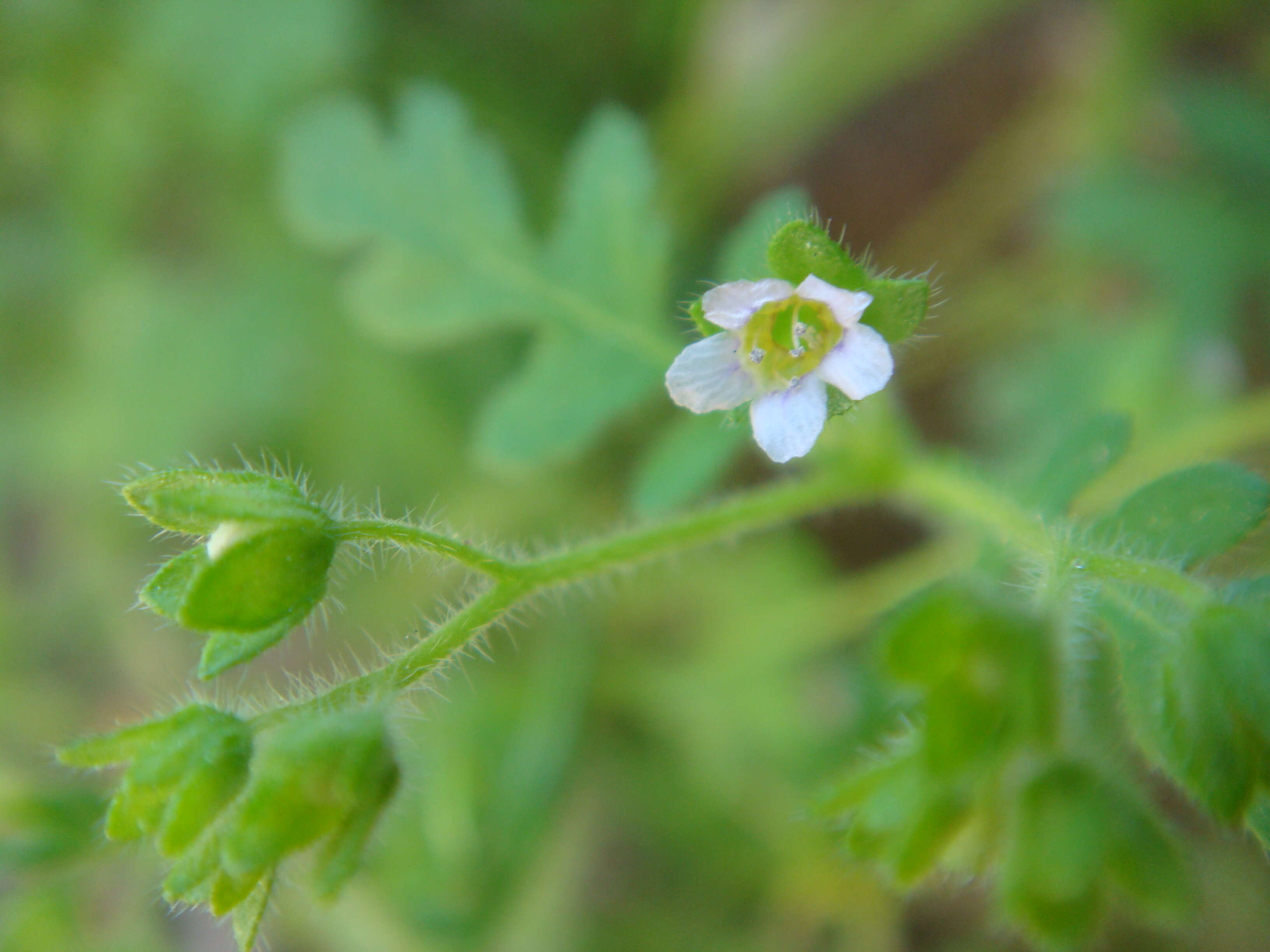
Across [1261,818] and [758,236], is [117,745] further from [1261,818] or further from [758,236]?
[1261,818]

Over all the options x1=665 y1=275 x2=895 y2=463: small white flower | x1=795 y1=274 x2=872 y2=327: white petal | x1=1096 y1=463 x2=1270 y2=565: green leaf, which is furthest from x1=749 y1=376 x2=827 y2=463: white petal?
x1=1096 y1=463 x2=1270 y2=565: green leaf

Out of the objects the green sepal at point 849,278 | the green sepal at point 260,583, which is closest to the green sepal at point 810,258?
the green sepal at point 849,278

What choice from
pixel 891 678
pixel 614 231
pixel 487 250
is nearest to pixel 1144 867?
pixel 891 678

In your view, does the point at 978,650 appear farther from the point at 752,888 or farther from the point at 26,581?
the point at 26,581

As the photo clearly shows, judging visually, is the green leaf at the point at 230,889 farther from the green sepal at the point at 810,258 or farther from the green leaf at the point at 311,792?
the green sepal at the point at 810,258

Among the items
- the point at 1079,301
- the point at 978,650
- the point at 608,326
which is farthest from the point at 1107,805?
the point at 1079,301
